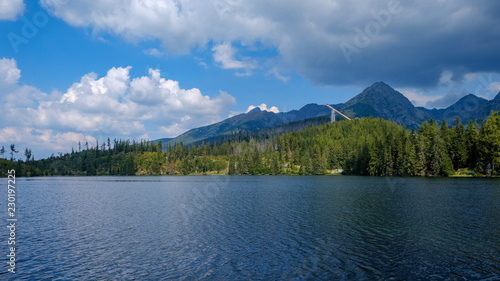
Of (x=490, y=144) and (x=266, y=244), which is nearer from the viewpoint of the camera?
(x=266, y=244)

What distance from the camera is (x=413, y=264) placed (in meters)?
26.7

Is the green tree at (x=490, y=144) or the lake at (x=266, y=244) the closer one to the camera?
the lake at (x=266, y=244)

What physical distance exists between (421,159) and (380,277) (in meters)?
162

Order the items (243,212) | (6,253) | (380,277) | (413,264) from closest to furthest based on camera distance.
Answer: (380,277)
(413,264)
(6,253)
(243,212)

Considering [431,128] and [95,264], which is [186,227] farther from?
[431,128]

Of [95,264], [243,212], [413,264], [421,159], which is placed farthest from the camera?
[421,159]

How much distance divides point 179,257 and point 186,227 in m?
14.8

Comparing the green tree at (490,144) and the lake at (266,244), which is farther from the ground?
the green tree at (490,144)

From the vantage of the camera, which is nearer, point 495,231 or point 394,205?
point 495,231

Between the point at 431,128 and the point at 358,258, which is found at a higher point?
the point at 431,128

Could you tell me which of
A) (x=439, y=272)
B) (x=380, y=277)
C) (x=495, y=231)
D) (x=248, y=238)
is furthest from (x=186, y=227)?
(x=495, y=231)

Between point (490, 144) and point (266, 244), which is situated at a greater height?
point (490, 144)

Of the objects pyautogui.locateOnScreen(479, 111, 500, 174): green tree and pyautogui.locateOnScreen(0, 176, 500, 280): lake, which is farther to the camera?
pyautogui.locateOnScreen(479, 111, 500, 174): green tree

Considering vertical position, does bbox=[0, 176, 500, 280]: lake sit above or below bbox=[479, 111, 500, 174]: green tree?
below
